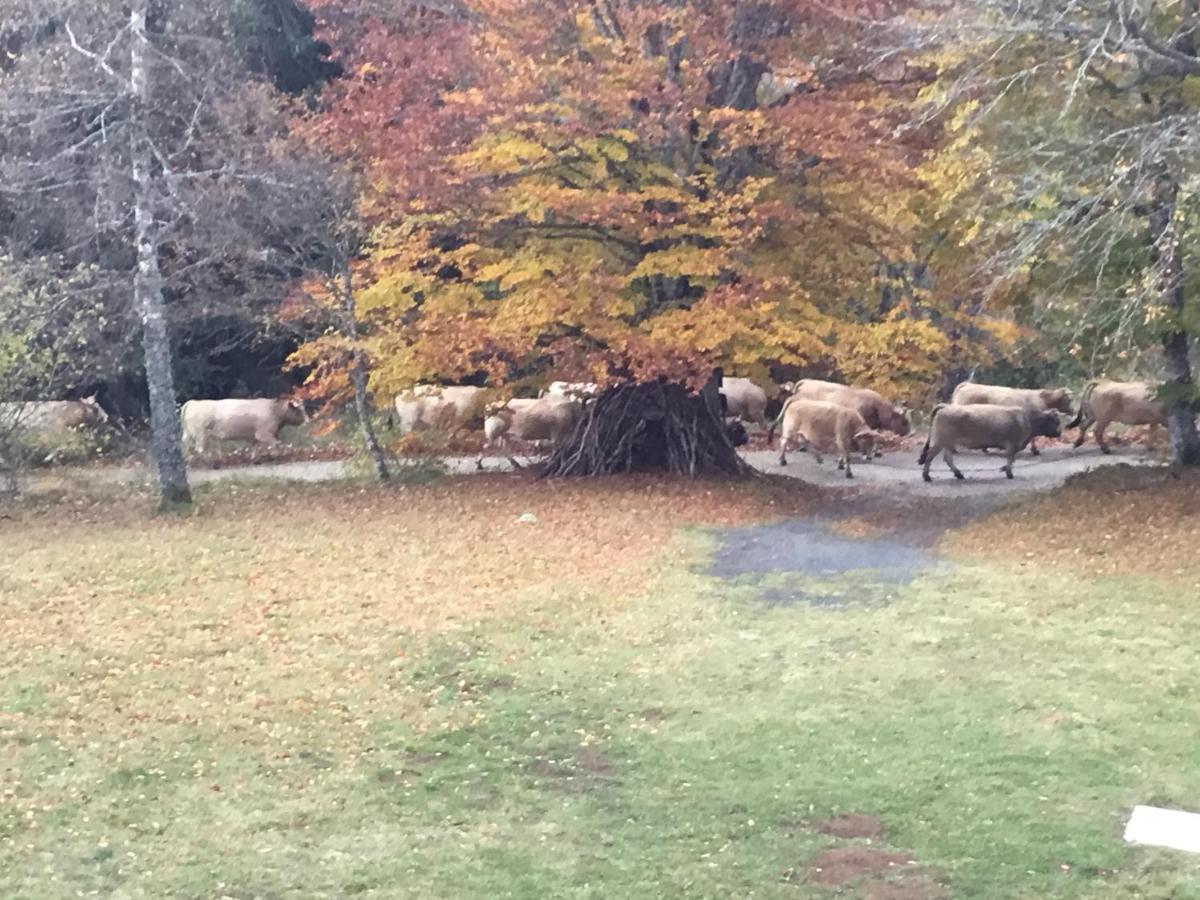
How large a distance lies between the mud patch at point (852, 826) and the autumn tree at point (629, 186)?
8.36 meters

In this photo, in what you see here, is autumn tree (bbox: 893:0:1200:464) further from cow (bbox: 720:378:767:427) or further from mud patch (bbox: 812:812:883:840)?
cow (bbox: 720:378:767:427)

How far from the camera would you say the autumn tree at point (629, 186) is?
46.6 feet

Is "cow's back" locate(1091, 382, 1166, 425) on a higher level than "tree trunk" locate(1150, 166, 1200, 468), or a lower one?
lower

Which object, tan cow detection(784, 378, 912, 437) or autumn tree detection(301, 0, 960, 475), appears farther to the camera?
tan cow detection(784, 378, 912, 437)

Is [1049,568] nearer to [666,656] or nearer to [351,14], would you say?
[666,656]

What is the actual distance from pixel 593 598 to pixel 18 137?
11.6 m

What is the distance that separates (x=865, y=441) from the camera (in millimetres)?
19047

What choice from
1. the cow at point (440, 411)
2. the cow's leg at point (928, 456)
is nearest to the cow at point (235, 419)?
the cow at point (440, 411)

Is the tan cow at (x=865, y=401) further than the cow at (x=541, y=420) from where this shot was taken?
Yes

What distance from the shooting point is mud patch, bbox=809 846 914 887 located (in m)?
5.27

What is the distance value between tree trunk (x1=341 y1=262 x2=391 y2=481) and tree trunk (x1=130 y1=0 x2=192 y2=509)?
2358 millimetres

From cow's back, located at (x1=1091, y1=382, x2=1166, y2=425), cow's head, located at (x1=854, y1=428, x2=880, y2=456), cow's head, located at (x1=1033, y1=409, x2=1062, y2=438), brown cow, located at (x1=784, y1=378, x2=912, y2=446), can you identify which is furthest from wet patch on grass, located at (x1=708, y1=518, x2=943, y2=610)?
brown cow, located at (x1=784, y1=378, x2=912, y2=446)

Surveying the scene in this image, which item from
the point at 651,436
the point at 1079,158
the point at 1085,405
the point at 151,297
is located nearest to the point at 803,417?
the point at 651,436

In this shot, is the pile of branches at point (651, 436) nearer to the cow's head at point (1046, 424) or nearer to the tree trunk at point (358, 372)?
the tree trunk at point (358, 372)
